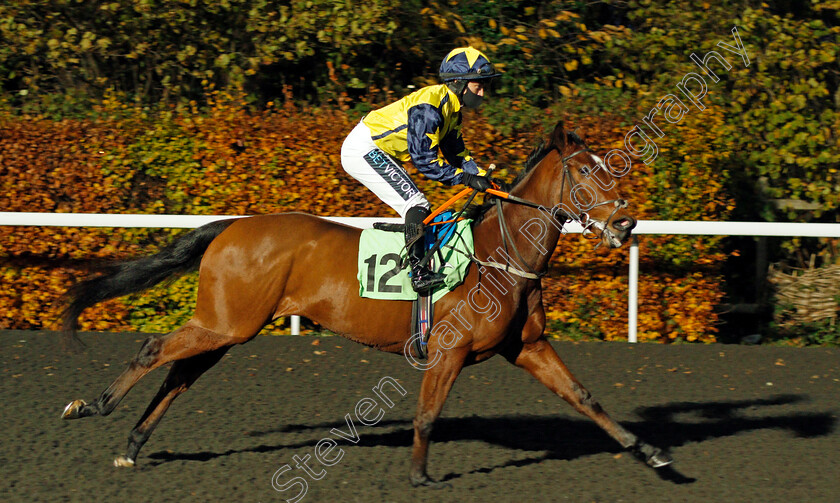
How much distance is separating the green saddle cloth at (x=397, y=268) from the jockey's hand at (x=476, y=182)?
303mm

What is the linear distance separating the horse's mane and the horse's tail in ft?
4.32

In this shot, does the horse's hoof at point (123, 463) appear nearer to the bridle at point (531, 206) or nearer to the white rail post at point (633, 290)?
the bridle at point (531, 206)

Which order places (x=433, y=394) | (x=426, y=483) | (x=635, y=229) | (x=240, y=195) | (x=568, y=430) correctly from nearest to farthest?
(x=426, y=483)
(x=433, y=394)
(x=568, y=430)
(x=635, y=229)
(x=240, y=195)

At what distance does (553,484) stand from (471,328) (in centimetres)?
85

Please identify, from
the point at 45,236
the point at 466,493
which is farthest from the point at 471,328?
the point at 45,236

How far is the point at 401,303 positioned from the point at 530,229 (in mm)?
751

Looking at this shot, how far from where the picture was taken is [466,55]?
180 inches

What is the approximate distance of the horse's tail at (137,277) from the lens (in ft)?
16.0

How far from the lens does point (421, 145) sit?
174 inches

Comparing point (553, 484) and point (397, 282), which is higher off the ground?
point (397, 282)

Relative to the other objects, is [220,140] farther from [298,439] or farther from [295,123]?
[298,439]

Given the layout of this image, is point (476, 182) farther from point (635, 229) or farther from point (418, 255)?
point (635, 229)

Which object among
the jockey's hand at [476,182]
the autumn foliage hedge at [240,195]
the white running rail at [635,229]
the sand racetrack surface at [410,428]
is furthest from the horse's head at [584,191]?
the autumn foliage hedge at [240,195]

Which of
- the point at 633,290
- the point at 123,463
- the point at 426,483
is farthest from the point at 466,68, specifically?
the point at 633,290
